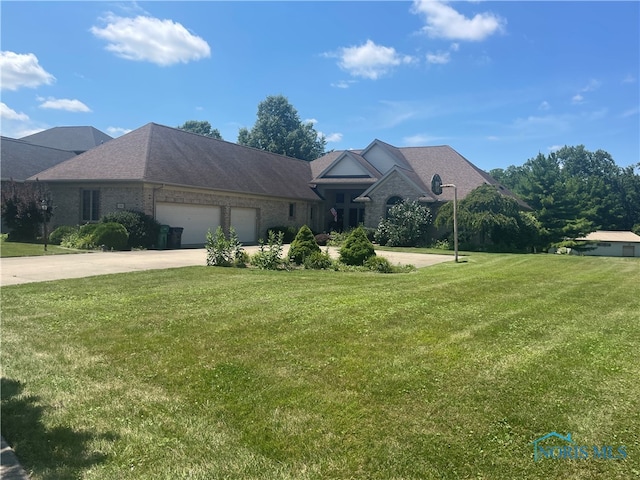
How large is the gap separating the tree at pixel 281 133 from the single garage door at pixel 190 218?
3187 cm

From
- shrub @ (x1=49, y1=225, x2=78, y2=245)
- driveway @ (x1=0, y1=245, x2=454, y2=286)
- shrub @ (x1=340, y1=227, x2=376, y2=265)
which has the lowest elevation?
driveway @ (x1=0, y1=245, x2=454, y2=286)

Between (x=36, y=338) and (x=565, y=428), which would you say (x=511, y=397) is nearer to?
(x=565, y=428)

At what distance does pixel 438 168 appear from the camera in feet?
110

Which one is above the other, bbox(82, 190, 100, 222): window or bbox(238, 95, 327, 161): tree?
bbox(238, 95, 327, 161): tree

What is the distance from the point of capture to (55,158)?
3247 centimetres

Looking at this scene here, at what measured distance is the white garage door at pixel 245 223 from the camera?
91.1ft

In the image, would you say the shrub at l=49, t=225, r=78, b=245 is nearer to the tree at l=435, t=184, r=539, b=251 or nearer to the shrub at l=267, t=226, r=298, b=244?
the shrub at l=267, t=226, r=298, b=244

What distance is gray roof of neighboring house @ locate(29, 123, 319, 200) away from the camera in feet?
74.5

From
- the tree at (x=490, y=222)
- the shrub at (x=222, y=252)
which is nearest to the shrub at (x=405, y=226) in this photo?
the tree at (x=490, y=222)

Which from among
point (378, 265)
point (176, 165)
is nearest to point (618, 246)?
point (378, 265)

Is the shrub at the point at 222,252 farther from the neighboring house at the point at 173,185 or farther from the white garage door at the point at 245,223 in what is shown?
the white garage door at the point at 245,223

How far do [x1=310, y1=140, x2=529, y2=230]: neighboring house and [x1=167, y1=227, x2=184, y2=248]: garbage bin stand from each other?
12567 millimetres

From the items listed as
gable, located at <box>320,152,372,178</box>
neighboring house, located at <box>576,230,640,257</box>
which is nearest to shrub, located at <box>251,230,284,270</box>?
gable, located at <box>320,152,372,178</box>

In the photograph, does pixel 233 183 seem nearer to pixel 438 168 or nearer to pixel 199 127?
pixel 438 168
